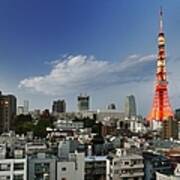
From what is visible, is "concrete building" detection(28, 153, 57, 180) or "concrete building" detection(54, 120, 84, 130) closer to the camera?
"concrete building" detection(28, 153, 57, 180)

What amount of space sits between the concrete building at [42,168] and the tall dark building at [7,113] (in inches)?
223

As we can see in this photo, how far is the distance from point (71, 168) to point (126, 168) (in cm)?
71

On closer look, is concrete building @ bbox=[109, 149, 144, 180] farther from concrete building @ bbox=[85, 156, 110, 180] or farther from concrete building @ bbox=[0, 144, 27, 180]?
concrete building @ bbox=[0, 144, 27, 180]

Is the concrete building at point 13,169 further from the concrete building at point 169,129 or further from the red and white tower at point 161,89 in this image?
the red and white tower at point 161,89

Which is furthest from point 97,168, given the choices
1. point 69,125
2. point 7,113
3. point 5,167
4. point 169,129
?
point 69,125

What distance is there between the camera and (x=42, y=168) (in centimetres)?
452

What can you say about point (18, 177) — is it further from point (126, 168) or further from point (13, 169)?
point (126, 168)

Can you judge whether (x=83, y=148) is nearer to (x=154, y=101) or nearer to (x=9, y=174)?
(x=9, y=174)

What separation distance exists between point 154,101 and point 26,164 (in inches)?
344

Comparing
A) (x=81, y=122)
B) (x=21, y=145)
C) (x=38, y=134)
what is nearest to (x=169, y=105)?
(x=81, y=122)

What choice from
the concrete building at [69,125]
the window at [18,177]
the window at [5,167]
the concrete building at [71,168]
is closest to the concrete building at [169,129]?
the concrete building at [69,125]

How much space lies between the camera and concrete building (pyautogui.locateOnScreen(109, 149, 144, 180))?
4.79 m

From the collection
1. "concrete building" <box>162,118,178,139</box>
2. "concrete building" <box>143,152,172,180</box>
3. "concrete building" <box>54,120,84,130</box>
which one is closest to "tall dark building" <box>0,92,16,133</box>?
"concrete building" <box>54,120,84,130</box>

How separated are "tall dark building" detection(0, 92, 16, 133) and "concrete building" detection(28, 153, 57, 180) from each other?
567 cm
